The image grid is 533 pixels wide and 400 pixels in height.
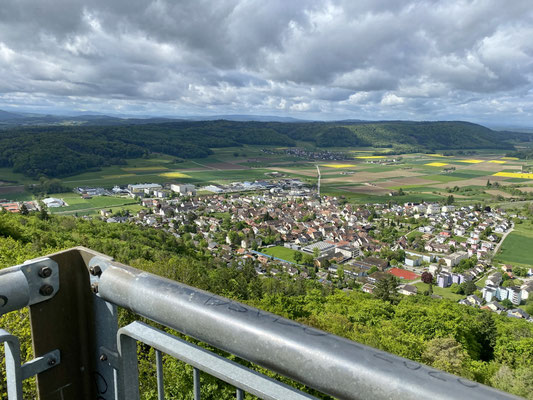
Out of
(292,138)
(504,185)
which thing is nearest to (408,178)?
(504,185)

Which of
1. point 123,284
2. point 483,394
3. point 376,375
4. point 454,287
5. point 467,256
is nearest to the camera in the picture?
point 483,394

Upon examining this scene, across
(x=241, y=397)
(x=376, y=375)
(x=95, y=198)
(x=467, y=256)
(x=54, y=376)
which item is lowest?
(x=467, y=256)

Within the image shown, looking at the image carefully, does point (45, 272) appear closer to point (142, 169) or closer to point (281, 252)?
point (281, 252)

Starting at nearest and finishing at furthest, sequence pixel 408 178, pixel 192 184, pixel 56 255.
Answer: pixel 56 255, pixel 192 184, pixel 408 178

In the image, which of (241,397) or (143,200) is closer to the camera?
(241,397)

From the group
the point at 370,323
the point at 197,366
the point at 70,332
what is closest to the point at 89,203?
the point at 370,323

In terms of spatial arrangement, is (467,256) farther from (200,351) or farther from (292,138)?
(292,138)
